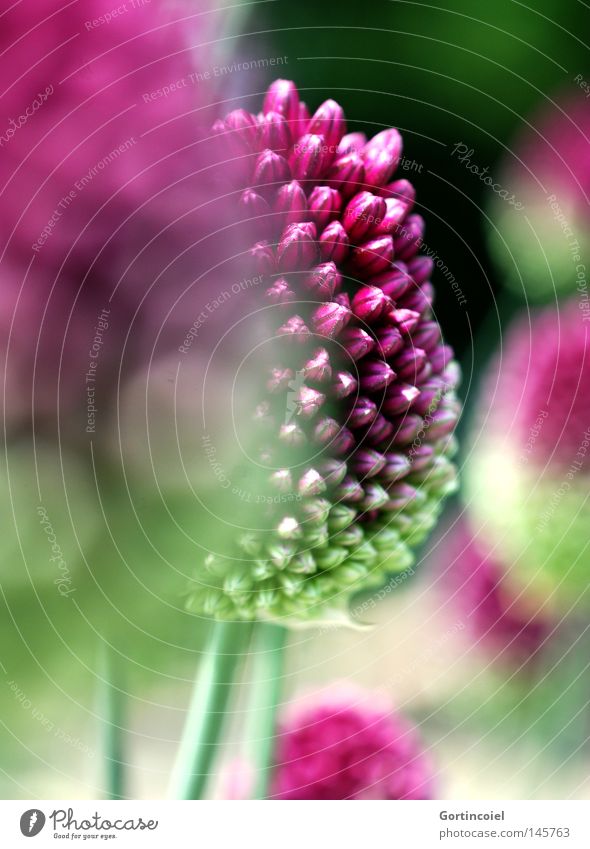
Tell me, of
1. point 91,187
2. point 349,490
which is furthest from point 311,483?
point 91,187

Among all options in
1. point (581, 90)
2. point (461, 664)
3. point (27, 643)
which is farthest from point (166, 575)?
point (581, 90)

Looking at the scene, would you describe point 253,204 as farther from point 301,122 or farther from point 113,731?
point 113,731

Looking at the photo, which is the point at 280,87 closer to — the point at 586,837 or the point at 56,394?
the point at 56,394

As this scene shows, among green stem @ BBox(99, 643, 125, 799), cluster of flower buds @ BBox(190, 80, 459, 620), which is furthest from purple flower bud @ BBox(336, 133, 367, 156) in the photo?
green stem @ BBox(99, 643, 125, 799)

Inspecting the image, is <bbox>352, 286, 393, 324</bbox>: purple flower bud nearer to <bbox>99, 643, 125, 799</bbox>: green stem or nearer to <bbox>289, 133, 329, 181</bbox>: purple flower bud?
<bbox>289, 133, 329, 181</bbox>: purple flower bud

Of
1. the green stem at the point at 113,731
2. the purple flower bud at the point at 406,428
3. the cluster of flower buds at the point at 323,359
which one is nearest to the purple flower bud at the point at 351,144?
the cluster of flower buds at the point at 323,359

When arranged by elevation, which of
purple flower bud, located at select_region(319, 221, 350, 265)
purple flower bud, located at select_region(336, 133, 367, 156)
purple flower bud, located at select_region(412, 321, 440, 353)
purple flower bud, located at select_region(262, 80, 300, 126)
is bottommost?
purple flower bud, located at select_region(412, 321, 440, 353)

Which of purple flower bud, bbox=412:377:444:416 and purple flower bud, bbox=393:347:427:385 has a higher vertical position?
purple flower bud, bbox=393:347:427:385
